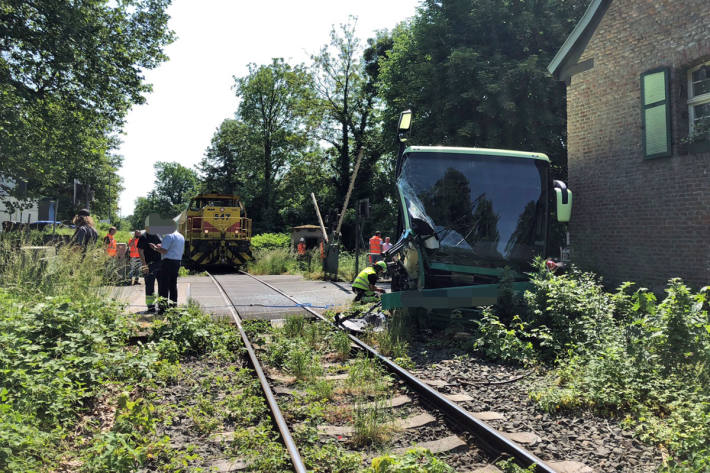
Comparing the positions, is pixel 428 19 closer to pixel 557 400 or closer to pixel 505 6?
pixel 505 6

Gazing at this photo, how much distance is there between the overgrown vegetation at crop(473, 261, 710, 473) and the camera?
3936 mm

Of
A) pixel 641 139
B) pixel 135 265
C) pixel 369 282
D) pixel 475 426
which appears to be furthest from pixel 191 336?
pixel 641 139

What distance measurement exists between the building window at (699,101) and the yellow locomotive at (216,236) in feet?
62.2

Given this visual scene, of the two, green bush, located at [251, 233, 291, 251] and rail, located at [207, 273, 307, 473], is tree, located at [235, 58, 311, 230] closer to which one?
green bush, located at [251, 233, 291, 251]

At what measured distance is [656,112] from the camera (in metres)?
9.11

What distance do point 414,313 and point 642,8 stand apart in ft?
24.4

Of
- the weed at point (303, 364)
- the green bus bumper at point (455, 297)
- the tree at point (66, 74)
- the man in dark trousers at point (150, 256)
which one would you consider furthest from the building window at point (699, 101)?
the tree at point (66, 74)

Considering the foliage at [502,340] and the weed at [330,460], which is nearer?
the weed at [330,460]

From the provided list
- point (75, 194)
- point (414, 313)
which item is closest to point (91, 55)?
point (75, 194)

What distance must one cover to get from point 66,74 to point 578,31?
48.3 ft

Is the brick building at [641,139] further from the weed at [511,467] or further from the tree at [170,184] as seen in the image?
the tree at [170,184]

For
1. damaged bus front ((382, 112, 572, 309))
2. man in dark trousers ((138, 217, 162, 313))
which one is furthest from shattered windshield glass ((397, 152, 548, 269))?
man in dark trousers ((138, 217, 162, 313))

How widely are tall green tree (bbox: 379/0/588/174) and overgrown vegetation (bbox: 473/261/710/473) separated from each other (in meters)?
11.5

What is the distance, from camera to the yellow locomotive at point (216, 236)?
23.1 meters
